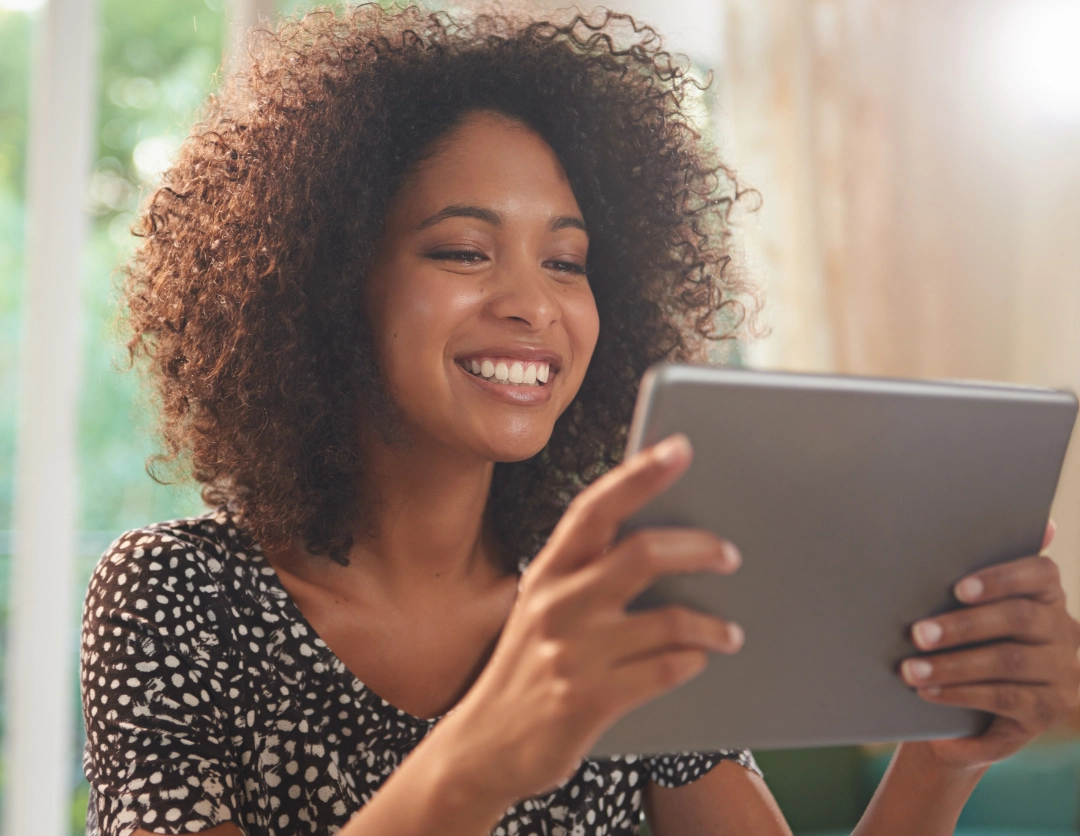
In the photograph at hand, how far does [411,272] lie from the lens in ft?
4.09

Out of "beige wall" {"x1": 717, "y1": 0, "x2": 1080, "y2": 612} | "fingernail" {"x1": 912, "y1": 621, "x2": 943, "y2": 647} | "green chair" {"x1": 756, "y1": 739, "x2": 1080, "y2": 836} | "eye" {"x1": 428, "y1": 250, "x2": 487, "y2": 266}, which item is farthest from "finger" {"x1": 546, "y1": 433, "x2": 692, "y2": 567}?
"beige wall" {"x1": 717, "y1": 0, "x2": 1080, "y2": 612}

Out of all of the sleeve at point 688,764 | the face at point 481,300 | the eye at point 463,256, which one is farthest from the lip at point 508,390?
the sleeve at point 688,764

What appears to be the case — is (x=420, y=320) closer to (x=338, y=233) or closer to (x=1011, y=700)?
(x=338, y=233)

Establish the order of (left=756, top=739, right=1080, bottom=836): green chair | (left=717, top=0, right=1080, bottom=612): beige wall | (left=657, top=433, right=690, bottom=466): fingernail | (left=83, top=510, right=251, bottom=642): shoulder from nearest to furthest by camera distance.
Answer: (left=657, top=433, right=690, bottom=466): fingernail < (left=83, top=510, right=251, bottom=642): shoulder < (left=756, top=739, right=1080, bottom=836): green chair < (left=717, top=0, right=1080, bottom=612): beige wall

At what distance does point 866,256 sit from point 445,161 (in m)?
2.05

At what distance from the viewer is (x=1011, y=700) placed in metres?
0.88

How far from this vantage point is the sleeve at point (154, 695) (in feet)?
3.37

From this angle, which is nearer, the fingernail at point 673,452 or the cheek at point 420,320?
the fingernail at point 673,452

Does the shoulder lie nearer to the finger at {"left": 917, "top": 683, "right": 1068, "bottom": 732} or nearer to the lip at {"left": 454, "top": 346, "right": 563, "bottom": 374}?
the lip at {"left": 454, "top": 346, "right": 563, "bottom": 374}

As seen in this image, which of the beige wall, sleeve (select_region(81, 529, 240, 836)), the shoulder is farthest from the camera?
the beige wall

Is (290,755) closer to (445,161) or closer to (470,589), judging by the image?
(470,589)

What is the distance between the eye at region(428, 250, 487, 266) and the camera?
1227 millimetres

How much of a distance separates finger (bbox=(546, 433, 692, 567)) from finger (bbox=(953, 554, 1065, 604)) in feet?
1.03

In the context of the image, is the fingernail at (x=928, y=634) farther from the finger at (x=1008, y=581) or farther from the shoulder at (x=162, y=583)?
the shoulder at (x=162, y=583)
